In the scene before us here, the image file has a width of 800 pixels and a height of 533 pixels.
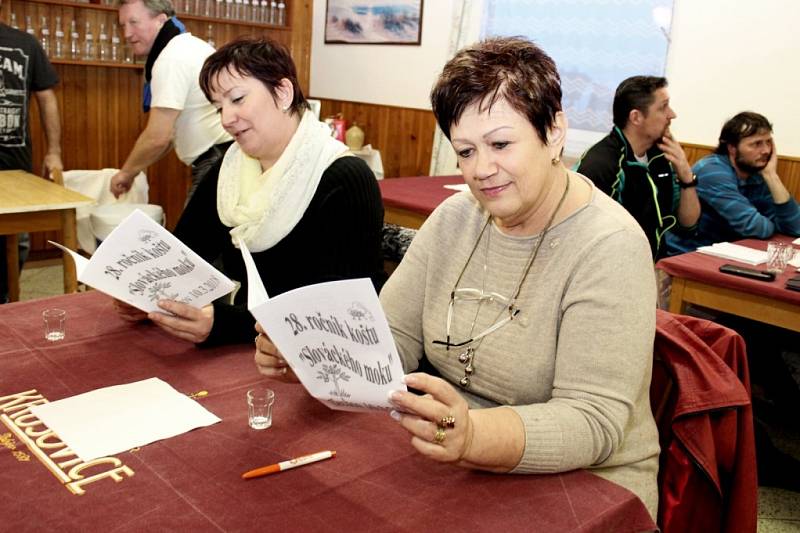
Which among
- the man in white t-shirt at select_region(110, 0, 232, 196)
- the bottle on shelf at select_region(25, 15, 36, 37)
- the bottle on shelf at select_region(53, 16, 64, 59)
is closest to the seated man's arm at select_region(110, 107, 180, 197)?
the man in white t-shirt at select_region(110, 0, 232, 196)

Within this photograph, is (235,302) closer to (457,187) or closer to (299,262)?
(299,262)

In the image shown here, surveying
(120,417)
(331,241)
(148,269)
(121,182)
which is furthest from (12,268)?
(120,417)

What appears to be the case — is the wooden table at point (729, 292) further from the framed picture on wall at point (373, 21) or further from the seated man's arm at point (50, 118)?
the framed picture on wall at point (373, 21)

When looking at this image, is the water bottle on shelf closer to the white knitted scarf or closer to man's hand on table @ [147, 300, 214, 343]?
the white knitted scarf

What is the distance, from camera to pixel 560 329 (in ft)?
4.09

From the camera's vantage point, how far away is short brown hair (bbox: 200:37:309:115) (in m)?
1.90

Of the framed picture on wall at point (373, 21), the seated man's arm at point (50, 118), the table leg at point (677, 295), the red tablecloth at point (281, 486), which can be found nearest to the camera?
the red tablecloth at point (281, 486)

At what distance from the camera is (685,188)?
11.8 ft

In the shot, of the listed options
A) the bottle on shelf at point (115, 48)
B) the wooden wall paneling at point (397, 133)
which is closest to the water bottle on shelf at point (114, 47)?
the bottle on shelf at point (115, 48)

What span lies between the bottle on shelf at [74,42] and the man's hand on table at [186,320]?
4.18m

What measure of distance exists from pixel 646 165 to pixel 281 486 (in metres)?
2.82

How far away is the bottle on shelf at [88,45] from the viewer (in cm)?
509

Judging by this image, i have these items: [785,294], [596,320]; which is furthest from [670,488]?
[785,294]

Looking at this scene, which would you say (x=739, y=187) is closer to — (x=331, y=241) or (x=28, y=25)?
(x=331, y=241)
